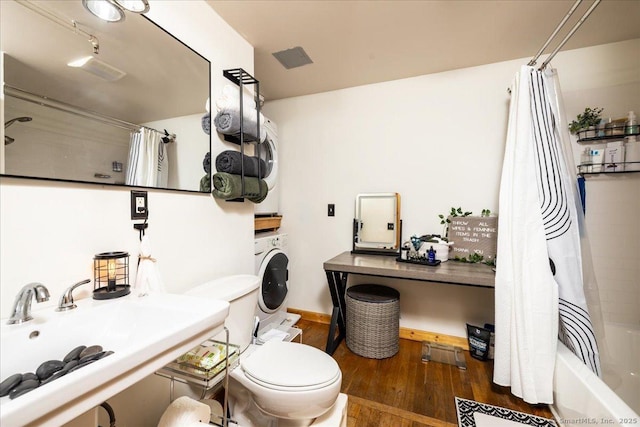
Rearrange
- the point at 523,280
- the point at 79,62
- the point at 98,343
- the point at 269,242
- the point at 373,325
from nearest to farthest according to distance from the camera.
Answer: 1. the point at 98,343
2. the point at 79,62
3. the point at 523,280
4. the point at 373,325
5. the point at 269,242

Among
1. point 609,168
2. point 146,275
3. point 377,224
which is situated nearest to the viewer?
point 146,275

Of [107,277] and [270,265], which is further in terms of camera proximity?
[270,265]

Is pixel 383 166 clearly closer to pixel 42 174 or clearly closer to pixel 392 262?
pixel 392 262

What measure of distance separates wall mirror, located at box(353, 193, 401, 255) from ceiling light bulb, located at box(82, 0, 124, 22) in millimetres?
1924

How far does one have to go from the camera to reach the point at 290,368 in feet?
3.99

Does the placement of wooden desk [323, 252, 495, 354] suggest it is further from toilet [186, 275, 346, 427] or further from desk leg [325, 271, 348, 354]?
toilet [186, 275, 346, 427]

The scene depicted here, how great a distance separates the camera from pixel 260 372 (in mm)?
1182

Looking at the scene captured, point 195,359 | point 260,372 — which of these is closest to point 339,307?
point 260,372

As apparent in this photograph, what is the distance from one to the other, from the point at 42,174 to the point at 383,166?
7.26 ft

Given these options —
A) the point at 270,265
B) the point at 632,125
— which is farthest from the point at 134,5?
the point at 632,125

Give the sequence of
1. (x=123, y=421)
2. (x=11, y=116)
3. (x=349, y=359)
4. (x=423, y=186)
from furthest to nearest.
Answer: (x=423, y=186) → (x=349, y=359) → (x=123, y=421) → (x=11, y=116)

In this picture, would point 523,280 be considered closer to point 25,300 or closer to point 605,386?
point 605,386

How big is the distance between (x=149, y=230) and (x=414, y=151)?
6.84 feet

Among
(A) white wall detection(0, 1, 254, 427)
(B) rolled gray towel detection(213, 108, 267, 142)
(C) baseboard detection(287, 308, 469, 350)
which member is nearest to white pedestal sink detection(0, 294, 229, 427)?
(A) white wall detection(0, 1, 254, 427)
